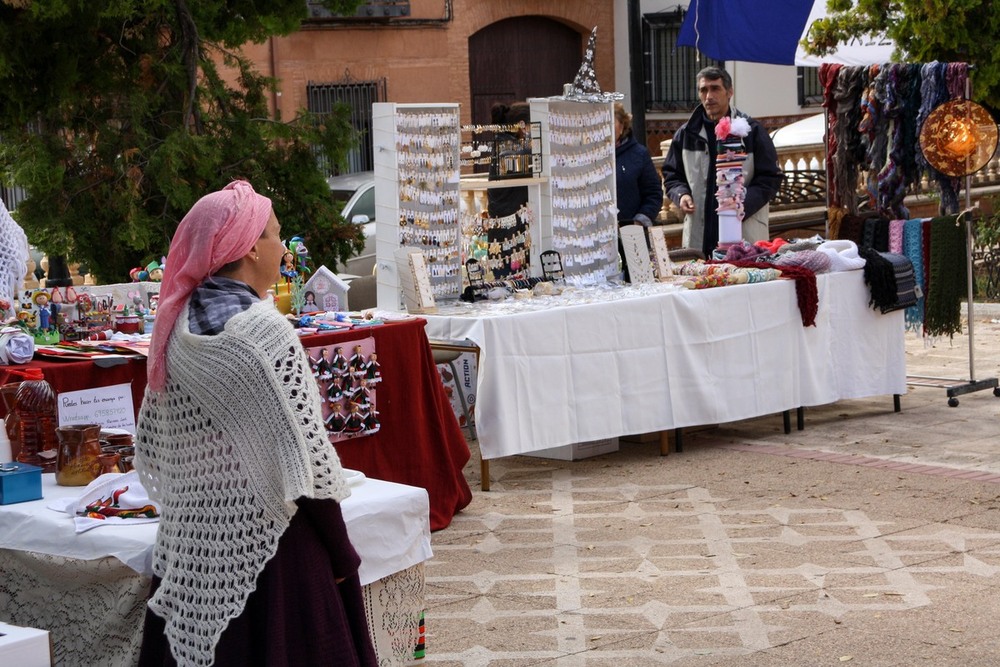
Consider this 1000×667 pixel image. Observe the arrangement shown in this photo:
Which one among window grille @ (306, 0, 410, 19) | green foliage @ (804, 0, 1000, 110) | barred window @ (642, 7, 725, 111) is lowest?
green foliage @ (804, 0, 1000, 110)

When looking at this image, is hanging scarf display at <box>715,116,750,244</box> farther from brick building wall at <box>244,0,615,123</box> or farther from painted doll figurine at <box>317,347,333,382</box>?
brick building wall at <box>244,0,615,123</box>

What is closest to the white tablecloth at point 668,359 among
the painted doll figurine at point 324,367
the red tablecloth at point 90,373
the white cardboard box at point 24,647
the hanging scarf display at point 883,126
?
the painted doll figurine at point 324,367

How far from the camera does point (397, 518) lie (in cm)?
389

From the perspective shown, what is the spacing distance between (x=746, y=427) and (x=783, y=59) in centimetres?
485

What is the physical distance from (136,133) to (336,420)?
3301 millimetres

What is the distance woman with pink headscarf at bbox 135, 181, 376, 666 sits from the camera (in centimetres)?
308

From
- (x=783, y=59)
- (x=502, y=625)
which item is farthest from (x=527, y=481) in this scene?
(x=783, y=59)

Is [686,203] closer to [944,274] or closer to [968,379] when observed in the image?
[944,274]

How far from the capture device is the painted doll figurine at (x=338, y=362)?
19.3 feet

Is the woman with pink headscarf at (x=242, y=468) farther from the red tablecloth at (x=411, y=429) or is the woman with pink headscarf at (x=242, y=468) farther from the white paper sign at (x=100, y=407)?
the red tablecloth at (x=411, y=429)

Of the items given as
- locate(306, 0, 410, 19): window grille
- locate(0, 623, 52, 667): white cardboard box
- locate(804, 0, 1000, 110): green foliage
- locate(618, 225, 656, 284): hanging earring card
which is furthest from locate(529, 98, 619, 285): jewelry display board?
locate(306, 0, 410, 19): window grille

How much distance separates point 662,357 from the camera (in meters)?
7.40

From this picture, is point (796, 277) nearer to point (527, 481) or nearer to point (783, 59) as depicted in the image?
point (527, 481)

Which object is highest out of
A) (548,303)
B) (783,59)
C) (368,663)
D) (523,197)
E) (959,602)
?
(783,59)
